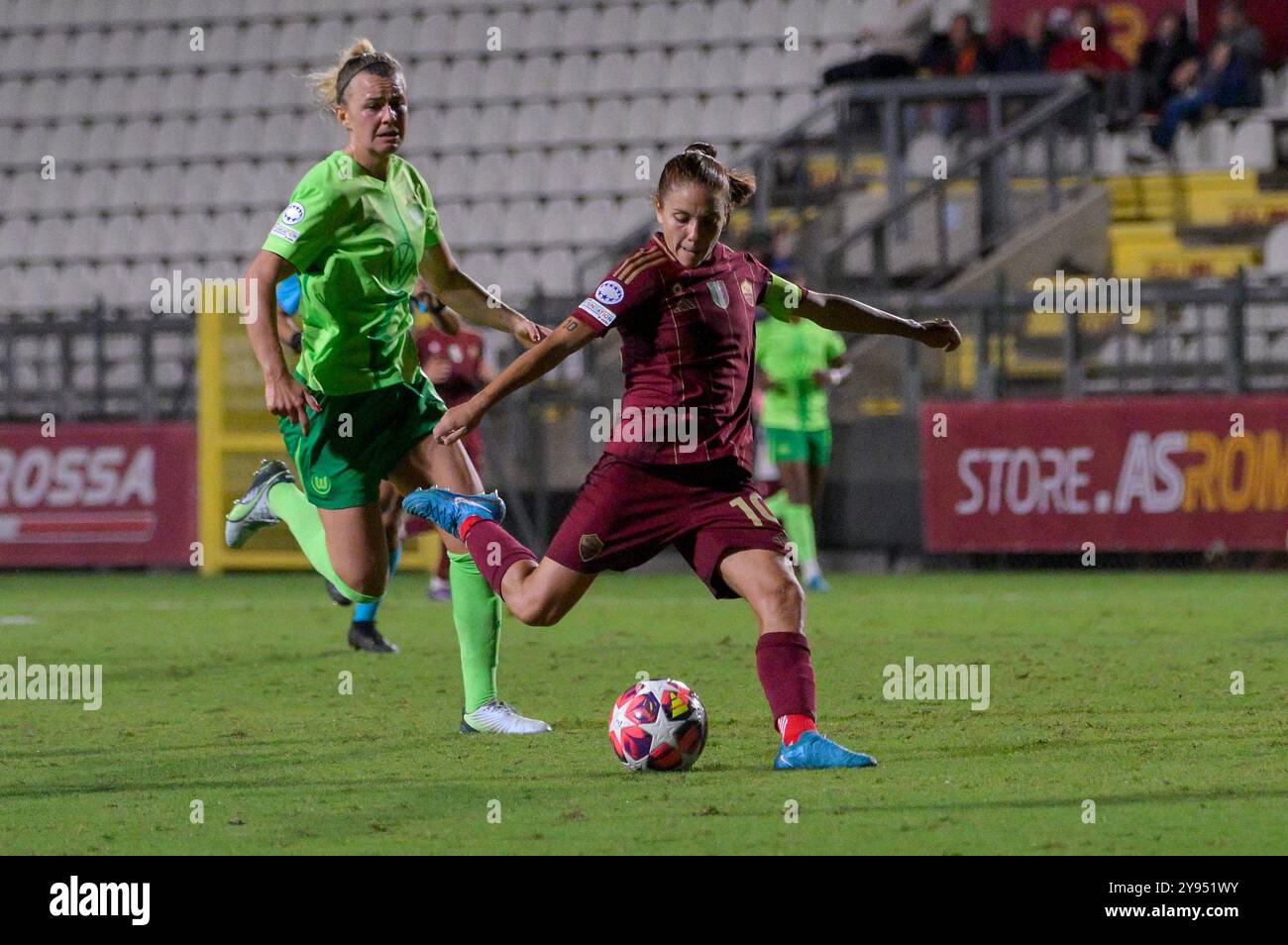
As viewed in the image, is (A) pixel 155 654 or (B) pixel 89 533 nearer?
(A) pixel 155 654

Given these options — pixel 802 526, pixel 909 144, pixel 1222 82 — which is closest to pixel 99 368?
pixel 802 526

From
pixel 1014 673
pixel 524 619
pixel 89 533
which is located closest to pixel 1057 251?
pixel 89 533

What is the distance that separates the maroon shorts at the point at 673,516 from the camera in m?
6.31

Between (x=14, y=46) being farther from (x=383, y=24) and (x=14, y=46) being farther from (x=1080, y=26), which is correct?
(x=1080, y=26)

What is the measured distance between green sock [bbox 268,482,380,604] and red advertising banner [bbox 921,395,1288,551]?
886 cm

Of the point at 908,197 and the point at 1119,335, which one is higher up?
the point at 908,197

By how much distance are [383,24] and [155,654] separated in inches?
617

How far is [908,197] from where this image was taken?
18.4 m

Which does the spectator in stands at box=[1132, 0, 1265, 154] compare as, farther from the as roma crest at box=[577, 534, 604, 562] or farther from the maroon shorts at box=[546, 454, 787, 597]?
the as roma crest at box=[577, 534, 604, 562]

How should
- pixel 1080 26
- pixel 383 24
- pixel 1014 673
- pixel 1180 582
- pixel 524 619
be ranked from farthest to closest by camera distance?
pixel 383 24 → pixel 1080 26 → pixel 1180 582 → pixel 1014 673 → pixel 524 619

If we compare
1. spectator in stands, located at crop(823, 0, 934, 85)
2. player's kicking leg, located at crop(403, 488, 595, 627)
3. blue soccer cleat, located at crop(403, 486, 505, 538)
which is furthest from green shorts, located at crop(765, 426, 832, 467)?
blue soccer cleat, located at crop(403, 486, 505, 538)

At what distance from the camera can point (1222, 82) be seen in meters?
19.9

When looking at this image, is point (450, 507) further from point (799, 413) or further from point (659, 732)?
point (799, 413)

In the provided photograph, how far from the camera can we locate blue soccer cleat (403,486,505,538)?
698cm
